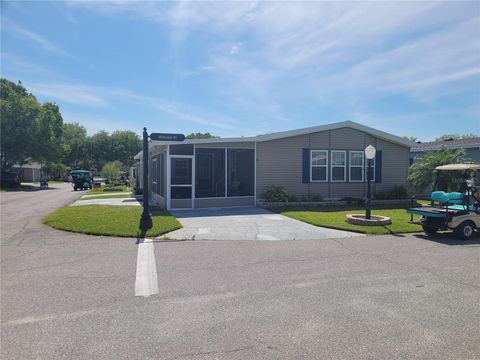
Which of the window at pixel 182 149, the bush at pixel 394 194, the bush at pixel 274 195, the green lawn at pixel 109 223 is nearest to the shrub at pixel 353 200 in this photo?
the bush at pixel 394 194

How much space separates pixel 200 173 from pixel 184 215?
2892mm

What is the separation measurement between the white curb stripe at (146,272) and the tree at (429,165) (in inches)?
543

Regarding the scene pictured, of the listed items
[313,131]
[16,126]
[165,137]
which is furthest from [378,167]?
[16,126]

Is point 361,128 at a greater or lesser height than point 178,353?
greater

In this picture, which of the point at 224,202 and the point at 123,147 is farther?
the point at 123,147

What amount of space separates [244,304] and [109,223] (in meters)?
7.24

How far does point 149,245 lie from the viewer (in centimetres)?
787

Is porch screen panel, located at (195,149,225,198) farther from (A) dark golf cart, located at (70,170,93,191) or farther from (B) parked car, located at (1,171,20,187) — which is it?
(B) parked car, located at (1,171,20,187)

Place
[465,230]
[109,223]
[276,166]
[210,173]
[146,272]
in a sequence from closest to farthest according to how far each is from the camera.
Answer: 1. [146,272]
2. [465,230]
3. [109,223]
4. [210,173]
5. [276,166]

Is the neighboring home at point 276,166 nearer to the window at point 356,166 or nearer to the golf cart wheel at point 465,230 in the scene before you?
→ the window at point 356,166

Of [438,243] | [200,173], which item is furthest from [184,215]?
Result: [438,243]

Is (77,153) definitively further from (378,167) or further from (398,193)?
(398,193)

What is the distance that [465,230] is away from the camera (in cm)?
866

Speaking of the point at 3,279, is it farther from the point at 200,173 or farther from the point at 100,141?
the point at 100,141
